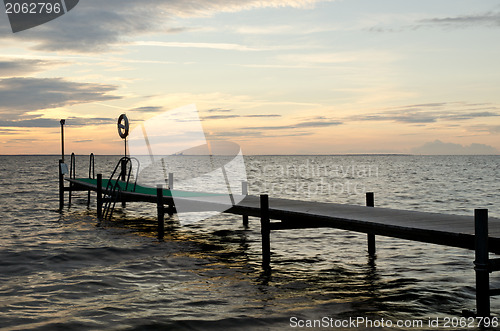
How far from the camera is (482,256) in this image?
7672mm

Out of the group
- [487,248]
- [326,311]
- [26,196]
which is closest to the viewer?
[487,248]

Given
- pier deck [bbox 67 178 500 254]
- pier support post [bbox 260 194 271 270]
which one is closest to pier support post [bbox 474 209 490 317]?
pier deck [bbox 67 178 500 254]

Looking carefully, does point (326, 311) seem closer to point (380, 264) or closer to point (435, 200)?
point (380, 264)

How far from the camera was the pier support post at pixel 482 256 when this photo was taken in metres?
7.62

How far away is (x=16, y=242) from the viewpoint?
16.7 metres

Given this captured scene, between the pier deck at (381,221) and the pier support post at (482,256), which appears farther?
the pier deck at (381,221)

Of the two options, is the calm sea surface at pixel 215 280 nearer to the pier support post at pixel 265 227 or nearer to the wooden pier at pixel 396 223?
the pier support post at pixel 265 227

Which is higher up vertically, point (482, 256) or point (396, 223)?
point (396, 223)

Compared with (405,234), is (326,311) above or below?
below

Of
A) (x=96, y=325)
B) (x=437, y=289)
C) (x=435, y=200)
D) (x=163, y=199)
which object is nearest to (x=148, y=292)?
(x=96, y=325)

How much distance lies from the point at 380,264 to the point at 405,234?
3846 millimetres

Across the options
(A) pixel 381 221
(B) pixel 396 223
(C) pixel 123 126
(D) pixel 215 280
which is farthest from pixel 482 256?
(C) pixel 123 126

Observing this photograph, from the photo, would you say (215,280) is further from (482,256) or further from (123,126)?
(123,126)

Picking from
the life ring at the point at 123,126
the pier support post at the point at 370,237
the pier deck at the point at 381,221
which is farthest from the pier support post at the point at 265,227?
the life ring at the point at 123,126
